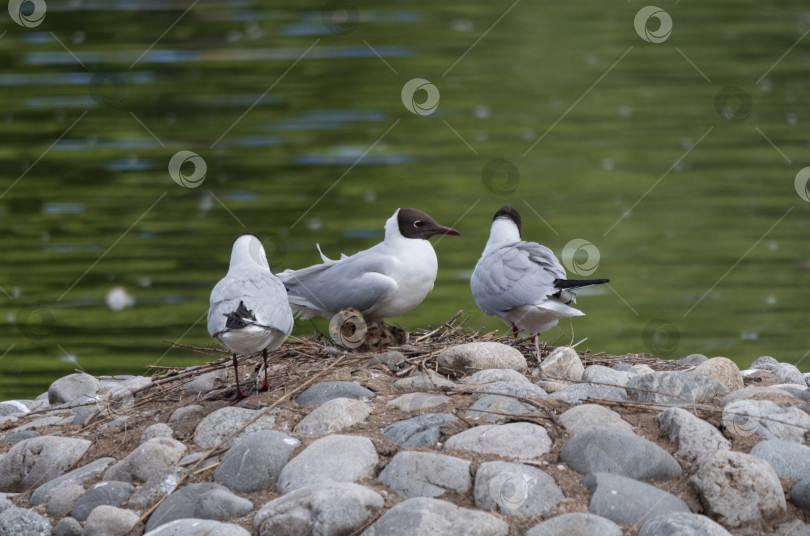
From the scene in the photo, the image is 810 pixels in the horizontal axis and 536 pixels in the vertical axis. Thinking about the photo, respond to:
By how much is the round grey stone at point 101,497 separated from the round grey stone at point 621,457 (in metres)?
1.89

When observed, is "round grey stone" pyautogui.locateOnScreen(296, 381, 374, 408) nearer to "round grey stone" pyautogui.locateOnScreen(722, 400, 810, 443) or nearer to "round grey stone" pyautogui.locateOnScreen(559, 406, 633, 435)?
"round grey stone" pyautogui.locateOnScreen(559, 406, 633, 435)

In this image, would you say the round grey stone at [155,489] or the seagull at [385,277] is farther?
the seagull at [385,277]

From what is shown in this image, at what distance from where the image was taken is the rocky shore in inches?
169

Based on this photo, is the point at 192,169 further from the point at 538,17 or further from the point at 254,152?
the point at 538,17

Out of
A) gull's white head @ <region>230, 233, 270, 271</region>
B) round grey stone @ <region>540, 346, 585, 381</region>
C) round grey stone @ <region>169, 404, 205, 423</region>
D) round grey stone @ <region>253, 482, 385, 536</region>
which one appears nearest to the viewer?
round grey stone @ <region>253, 482, 385, 536</region>

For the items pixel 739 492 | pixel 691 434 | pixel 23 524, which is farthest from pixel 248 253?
pixel 739 492

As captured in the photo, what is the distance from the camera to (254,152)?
16.4 m

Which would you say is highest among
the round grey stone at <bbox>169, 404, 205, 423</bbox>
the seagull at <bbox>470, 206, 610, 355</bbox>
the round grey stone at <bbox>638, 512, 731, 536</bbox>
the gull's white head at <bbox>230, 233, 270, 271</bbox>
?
the gull's white head at <bbox>230, 233, 270, 271</bbox>

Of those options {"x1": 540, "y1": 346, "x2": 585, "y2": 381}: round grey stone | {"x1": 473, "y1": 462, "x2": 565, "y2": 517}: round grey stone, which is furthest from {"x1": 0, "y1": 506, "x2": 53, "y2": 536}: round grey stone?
{"x1": 540, "y1": 346, "x2": 585, "y2": 381}: round grey stone

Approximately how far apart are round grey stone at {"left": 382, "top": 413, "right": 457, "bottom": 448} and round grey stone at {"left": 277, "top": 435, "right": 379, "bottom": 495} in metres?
0.14

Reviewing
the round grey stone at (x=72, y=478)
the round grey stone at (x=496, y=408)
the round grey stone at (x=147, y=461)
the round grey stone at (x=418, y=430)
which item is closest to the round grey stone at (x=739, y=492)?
the round grey stone at (x=496, y=408)

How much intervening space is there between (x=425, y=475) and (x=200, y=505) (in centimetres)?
93

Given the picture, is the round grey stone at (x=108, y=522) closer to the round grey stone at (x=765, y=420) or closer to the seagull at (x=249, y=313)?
the seagull at (x=249, y=313)

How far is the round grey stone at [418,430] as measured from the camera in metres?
4.80
